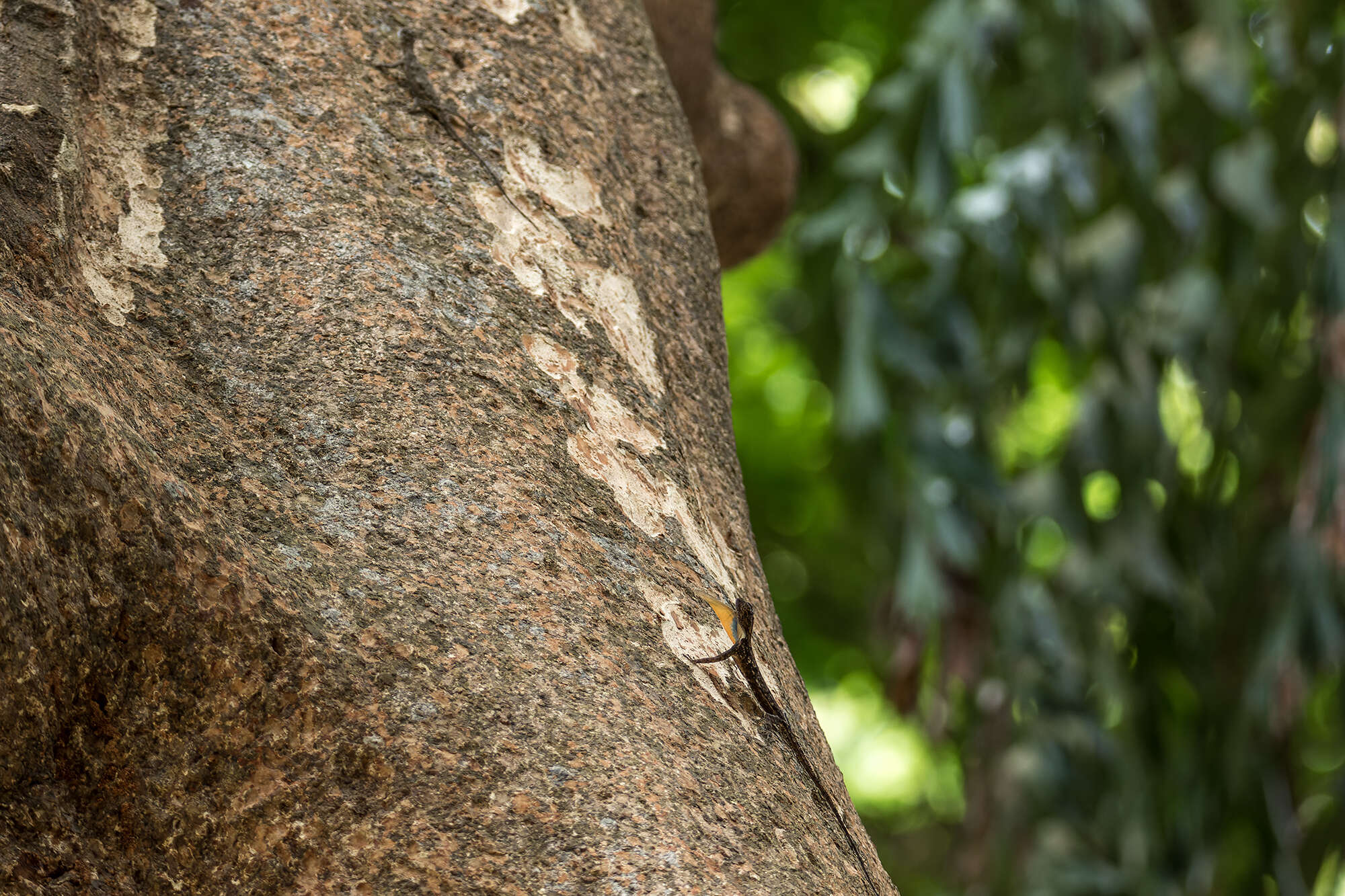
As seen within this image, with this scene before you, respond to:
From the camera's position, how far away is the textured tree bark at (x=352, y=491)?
495mm

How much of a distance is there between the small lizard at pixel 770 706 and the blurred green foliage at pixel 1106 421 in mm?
1455

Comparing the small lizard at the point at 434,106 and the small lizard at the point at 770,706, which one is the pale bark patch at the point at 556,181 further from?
the small lizard at the point at 770,706

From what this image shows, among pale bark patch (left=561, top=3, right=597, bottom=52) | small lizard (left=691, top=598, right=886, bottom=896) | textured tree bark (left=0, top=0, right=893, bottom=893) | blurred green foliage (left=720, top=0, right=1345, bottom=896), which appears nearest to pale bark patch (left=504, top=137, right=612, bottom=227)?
textured tree bark (left=0, top=0, right=893, bottom=893)

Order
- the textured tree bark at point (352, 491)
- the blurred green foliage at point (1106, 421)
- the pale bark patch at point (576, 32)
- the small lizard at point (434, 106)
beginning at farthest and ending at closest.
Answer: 1. the blurred green foliage at point (1106, 421)
2. the pale bark patch at point (576, 32)
3. the small lizard at point (434, 106)
4. the textured tree bark at point (352, 491)

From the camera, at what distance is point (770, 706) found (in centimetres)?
63

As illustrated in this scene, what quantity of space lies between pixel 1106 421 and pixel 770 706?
65.4 inches

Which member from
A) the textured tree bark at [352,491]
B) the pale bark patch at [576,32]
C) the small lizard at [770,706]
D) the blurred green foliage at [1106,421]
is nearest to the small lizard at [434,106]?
the textured tree bark at [352,491]

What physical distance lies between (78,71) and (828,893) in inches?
20.9

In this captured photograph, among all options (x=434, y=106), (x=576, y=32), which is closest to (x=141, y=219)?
(x=434, y=106)

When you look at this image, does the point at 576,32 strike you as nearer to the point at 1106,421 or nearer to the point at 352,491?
the point at 352,491

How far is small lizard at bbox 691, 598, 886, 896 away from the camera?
61cm

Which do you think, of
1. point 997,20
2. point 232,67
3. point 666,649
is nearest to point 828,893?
point 666,649

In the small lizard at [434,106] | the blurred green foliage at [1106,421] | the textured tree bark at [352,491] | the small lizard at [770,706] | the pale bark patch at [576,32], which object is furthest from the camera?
the blurred green foliage at [1106,421]

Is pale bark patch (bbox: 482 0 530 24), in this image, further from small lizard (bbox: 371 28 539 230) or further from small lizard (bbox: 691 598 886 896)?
small lizard (bbox: 691 598 886 896)
